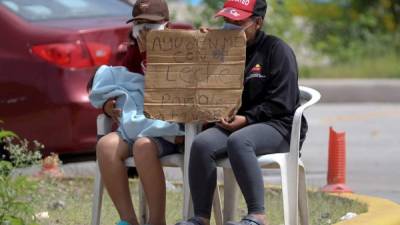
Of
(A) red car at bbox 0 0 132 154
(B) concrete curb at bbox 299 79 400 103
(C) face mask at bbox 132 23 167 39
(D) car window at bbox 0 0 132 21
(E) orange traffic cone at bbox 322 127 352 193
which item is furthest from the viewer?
(B) concrete curb at bbox 299 79 400 103

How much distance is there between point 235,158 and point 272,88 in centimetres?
42

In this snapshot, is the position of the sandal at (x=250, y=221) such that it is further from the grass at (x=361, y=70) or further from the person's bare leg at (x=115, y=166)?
the grass at (x=361, y=70)

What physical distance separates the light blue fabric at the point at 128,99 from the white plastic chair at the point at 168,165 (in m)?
0.10

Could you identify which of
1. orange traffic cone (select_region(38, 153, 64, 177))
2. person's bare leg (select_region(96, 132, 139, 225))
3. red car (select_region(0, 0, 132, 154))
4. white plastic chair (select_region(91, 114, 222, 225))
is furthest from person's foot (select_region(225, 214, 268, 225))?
red car (select_region(0, 0, 132, 154))

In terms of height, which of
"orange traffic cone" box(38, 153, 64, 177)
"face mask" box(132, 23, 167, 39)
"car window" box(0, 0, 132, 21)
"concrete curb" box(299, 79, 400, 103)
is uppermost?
"face mask" box(132, 23, 167, 39)

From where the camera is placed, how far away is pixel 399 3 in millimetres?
21938

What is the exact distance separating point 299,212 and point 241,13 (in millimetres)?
1083

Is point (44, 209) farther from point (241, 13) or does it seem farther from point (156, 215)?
point (241, 13)

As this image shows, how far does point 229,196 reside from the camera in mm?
6066

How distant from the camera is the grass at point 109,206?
6.72 m

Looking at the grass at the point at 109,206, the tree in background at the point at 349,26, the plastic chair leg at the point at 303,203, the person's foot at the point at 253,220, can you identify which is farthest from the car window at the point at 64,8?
the tree in background at the point at 349,26

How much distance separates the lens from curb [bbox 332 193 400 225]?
19.7 feet

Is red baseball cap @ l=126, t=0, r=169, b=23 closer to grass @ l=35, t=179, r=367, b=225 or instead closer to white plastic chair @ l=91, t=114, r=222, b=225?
white plastic chair @ l=91, t=114, r=222, b=225

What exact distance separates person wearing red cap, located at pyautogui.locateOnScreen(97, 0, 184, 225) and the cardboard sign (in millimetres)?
128
